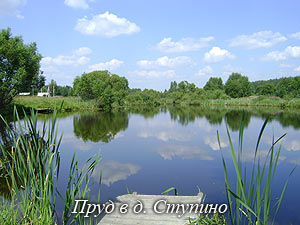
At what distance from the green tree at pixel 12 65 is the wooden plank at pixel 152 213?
53.5 ft

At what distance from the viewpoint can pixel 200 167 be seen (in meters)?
6.70

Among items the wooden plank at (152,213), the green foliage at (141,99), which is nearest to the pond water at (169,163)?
the wooden plank at (152,213)

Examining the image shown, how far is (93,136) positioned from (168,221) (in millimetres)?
9031

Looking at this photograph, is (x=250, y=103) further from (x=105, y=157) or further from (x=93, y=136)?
(x=105, y=157)

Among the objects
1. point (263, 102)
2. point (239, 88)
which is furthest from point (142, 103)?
point (263, 102)

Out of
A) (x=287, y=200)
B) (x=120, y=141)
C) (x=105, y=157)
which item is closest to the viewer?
(x=287, y=200)

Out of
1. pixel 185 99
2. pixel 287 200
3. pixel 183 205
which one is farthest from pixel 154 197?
pixel 185 99

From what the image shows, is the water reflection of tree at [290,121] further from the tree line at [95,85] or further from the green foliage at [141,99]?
the green foliage at [141,99]

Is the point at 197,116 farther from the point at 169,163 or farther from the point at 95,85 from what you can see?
the point at 169,163

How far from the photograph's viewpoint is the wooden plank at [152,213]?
2848 millimetres

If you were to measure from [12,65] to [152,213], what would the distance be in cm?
1846

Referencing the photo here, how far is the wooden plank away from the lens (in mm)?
2848

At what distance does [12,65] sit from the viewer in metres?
18.0

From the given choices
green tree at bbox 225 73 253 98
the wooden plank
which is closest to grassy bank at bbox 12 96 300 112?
green tree at bbox 225 73 253 98
